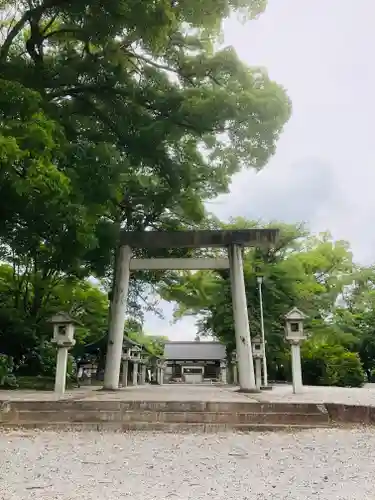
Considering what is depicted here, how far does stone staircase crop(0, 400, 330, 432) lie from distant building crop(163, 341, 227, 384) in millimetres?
26448

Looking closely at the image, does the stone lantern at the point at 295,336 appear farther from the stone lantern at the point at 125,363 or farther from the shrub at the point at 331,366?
the shrub at the point at 331,366

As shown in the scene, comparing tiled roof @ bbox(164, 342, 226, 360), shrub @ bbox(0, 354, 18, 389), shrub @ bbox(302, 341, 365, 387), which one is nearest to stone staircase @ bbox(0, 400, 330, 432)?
shrub @ bbox(0, 354, 18, 389)

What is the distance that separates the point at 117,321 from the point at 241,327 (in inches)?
120

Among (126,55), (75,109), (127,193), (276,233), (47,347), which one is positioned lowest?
(47,347)

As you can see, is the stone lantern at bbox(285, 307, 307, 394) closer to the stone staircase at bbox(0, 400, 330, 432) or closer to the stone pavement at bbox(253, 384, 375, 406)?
the stone pavement at bbox(253, 384, 375, 406)

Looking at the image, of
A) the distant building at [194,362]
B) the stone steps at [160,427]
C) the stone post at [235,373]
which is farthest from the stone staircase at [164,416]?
the distant building at [194,362]

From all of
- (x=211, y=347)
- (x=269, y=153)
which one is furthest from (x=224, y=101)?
(x=211, y=347)

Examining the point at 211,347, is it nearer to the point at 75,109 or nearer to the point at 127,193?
the point at 127,193

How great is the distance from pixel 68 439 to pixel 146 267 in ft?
24.5

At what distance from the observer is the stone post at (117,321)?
446 inches

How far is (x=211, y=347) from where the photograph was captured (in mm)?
35094

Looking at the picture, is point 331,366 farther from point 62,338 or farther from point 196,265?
point 62,338

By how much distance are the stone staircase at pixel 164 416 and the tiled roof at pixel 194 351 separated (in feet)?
89.1

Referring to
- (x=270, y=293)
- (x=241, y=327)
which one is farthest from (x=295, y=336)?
(x=270, y=293)
